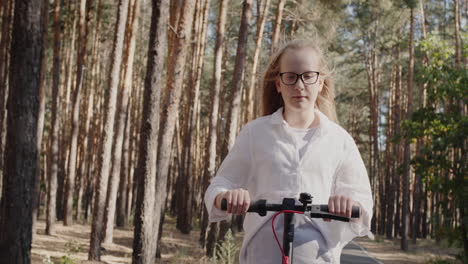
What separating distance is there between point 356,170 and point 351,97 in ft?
124

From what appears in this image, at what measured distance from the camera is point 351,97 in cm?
3941

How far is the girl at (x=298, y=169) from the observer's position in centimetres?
229

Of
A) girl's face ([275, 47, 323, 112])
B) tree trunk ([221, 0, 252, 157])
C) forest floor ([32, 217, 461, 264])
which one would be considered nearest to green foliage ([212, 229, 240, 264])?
forest floor ([32, 217, 461, 264])

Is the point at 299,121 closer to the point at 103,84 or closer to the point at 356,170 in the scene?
the point at 356,170

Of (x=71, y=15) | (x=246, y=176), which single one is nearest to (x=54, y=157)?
(x=71, y=15)

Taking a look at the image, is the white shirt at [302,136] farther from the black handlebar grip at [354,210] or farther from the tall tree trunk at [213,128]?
the tall tree trunk at [213,128]

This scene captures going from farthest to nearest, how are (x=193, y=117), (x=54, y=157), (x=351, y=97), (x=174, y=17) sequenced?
(x=351, y=97) < (x=193, y=117) < (x=54, y=157) < (x=174, y=17)

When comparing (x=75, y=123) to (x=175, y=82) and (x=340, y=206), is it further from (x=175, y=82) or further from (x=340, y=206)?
(x=340, y=206)

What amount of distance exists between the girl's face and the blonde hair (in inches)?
4.3

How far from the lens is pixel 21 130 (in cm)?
682

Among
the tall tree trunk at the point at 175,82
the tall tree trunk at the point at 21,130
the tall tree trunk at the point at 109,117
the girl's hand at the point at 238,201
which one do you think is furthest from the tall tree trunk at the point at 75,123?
the girl's hand at the point at 238,201

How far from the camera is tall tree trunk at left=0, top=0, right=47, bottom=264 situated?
266 inches

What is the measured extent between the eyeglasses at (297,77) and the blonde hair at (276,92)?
0.12 meters

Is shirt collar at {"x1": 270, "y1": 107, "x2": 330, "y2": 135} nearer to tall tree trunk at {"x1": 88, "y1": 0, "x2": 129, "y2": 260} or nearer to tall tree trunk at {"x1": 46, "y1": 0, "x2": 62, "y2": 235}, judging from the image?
tall tree trunk at {"x1": 88, "y1": 0, "x2": 129, "y2": 260}
